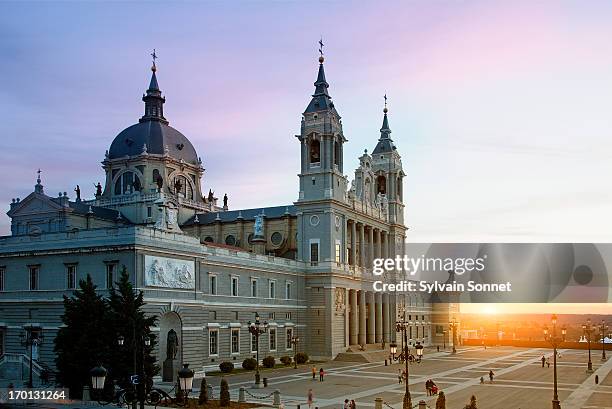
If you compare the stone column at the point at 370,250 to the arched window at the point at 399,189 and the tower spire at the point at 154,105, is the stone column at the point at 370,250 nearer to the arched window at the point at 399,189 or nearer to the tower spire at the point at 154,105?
the arched window at the point at 399,189

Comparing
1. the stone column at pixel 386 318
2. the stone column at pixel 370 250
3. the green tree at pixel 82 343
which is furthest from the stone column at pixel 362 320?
the green tree at pixel 82 343

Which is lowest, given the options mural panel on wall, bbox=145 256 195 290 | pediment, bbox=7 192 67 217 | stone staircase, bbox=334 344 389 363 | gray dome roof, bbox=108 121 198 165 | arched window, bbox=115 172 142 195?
stone staircase, bbox=334 344 389 363

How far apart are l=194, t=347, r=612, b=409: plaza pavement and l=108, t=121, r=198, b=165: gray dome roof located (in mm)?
40894

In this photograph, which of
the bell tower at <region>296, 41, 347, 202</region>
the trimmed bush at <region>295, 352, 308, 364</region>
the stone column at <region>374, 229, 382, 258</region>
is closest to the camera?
the trimmed bush at <region>295, 352, 308, 364</region>

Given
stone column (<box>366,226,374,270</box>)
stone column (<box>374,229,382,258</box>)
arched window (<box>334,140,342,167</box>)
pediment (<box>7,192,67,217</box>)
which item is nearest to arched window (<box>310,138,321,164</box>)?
arched window (<box>334,140,342,167</box>)

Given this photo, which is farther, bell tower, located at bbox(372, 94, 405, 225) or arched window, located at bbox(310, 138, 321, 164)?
bell tower, located at bbox(372, 94, 405, 225)

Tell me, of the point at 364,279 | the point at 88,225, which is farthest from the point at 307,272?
the point at 88,225

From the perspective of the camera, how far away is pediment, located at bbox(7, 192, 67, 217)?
296ft

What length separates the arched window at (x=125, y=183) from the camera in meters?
106

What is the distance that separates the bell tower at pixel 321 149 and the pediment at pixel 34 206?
1204 inches

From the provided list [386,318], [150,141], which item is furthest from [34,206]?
[386,318]

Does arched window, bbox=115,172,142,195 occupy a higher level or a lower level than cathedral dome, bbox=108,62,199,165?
lower

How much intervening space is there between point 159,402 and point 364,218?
64416mm

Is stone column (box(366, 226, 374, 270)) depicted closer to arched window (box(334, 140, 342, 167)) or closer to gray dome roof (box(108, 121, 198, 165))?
arched window (box(334, 140, 342, 167))
